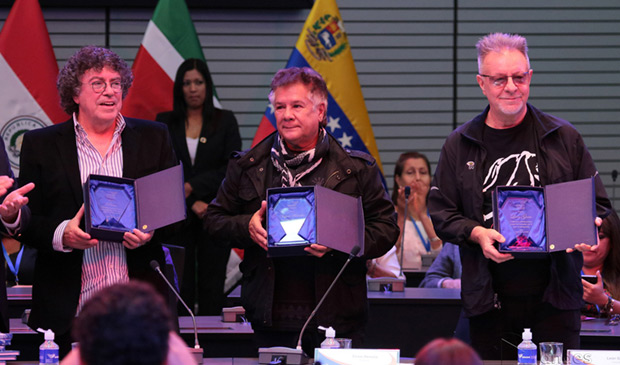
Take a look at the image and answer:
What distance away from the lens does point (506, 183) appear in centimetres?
329

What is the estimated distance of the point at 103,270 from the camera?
3230 millimetres

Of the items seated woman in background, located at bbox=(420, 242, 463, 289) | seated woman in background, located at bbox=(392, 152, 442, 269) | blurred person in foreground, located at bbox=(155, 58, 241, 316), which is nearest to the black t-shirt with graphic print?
seated woman in background, located at bbox=(420, 242, 463, 289)

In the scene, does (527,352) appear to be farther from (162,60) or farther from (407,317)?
(162,60)

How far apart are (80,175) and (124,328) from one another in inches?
83.3

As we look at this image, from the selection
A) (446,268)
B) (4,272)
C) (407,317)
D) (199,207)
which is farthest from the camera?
(199,207)

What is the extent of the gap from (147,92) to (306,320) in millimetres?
3998

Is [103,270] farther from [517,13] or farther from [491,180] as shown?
[517,13]

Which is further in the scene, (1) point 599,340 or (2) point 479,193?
(1) point 599,340

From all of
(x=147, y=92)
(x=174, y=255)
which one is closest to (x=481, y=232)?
(x=174, y=255)

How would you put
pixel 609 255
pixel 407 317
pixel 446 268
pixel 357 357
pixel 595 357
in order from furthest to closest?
1. pixel 446 268
2. pixel 407 317
3. pixel 609 255
4. pixel 595 357
5. pixel 357 357

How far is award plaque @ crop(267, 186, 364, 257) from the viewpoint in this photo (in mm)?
3076

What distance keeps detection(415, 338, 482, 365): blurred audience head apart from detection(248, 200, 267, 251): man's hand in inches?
71.2

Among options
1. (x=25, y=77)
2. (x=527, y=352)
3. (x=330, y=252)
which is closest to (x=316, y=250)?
(x=330, y=252)

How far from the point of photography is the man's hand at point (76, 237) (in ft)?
10.1
